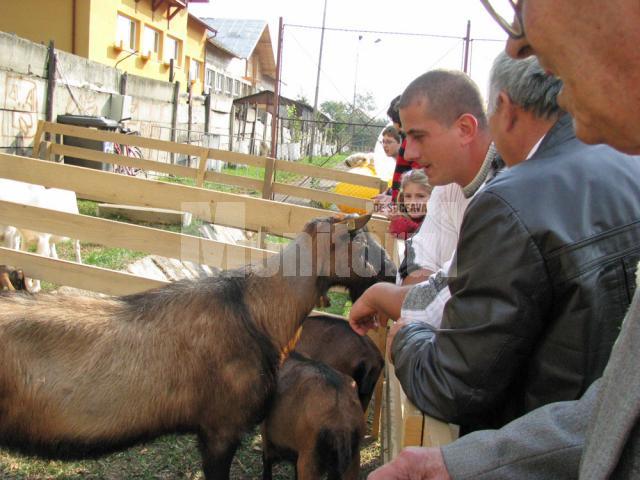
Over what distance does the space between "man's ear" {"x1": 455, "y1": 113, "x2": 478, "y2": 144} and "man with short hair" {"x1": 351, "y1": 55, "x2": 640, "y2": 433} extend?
92cm

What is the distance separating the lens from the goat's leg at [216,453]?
11.7 feet

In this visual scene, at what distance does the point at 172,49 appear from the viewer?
29609 millimetres

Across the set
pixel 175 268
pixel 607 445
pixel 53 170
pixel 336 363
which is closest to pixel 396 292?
pixel 607 445

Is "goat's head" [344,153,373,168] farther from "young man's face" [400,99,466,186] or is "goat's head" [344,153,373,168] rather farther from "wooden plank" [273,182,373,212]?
"young man's face" [400,99,466,186]

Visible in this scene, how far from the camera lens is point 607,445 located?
952 millimetres

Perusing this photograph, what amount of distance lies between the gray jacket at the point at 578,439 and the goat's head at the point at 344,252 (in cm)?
270

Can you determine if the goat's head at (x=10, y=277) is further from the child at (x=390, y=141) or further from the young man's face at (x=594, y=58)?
the young man's face at (x=594, y=58)

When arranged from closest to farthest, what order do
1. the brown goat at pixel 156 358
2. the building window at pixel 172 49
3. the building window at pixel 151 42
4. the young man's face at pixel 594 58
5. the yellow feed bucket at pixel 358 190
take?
the young man's face at pixel 594 58
the brown goat at pixel 156 358
the yellow feed bucket at pixel 358 190
the building window at pixel 151 42
the building window at pixel 172 49

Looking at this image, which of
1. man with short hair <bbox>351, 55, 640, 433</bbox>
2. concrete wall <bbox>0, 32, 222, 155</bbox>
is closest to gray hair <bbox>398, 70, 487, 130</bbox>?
man with short hair <bbox>351, 55, 640, 433</bbox>

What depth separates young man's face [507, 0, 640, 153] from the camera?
877 mm

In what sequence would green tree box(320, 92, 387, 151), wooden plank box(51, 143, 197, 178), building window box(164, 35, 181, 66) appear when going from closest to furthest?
wooden plank box(51, 143, 197, 178) → green tree box(320, 92, 387, 151) → building window box(164, 35, 181, 66)

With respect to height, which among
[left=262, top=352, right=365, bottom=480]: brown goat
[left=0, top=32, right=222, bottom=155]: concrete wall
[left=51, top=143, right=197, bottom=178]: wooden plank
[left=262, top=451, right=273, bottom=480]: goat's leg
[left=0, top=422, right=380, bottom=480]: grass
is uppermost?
[left=0, top=32, right=222, bottom=155]: concrete wall

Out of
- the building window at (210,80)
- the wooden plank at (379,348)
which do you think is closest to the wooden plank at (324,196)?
the wooden plank at (379,348)

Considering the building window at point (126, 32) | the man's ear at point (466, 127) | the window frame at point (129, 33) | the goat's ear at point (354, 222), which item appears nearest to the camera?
the man's ear at point (466, 127)
